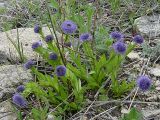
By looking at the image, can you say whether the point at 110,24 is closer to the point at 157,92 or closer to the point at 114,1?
the point at 114,1

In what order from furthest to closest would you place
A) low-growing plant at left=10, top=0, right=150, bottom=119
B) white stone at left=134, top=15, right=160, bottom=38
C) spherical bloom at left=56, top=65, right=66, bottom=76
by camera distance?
white stone at left=134, top=15, right=160, bottom=38 < low-growing plant at left=10, top=0, right=150, bottom=119 < spherical bloom at left=56, top=65, right=66, bottom=76

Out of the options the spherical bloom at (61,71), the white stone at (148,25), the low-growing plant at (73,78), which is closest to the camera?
the spherical bloom at (61,71)

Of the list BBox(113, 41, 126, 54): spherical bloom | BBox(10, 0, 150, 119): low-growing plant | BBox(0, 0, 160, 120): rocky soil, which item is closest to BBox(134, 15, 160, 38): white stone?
BBox(0, 0, 160, 120): rocky soil

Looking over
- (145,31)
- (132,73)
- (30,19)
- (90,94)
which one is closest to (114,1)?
(145,31)

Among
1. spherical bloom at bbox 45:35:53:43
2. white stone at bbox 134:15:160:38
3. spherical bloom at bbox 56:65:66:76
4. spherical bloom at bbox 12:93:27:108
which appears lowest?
spherical bloom at bbox 12:93:27:108

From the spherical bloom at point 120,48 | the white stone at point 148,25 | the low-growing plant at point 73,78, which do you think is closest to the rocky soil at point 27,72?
the white stone at point 148,25

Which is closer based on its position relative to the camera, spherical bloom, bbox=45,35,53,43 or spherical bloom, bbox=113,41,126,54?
spherical bloom, bbox=113,41,126,54

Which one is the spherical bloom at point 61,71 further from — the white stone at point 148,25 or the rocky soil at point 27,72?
the white stone at point 148,25

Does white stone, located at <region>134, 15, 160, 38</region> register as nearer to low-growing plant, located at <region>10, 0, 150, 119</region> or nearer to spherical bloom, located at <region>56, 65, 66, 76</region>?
low-growing plant, located at <region>10, 0, 150, 119</region>
